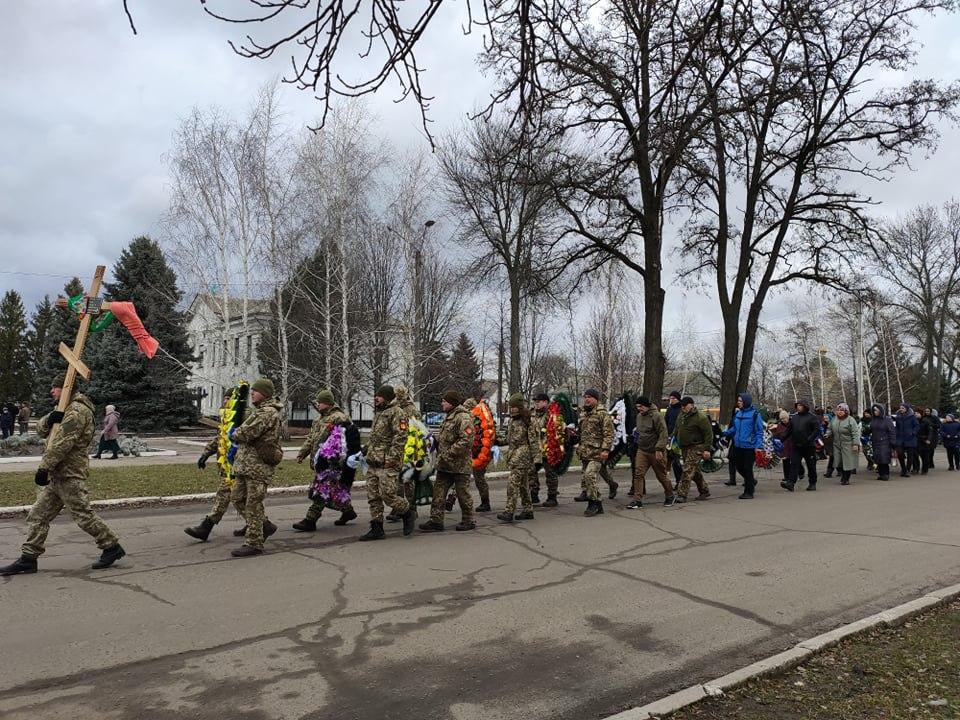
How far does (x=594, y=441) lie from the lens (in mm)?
10844

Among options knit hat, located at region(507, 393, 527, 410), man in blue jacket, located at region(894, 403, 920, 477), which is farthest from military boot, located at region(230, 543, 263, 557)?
man in blue jacket, located at region(894, 403, 920, 477)

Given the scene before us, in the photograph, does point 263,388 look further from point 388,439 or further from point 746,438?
point 746,438

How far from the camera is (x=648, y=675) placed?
446cm

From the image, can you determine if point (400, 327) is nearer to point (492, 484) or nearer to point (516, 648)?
point (492, 484)

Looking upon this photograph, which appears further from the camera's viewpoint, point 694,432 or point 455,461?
point 694,432

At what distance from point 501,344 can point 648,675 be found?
114 ft

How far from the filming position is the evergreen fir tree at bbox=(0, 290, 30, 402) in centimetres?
5544

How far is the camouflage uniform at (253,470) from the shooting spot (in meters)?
7.66

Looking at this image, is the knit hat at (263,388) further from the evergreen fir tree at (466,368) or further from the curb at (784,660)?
the evergreen fir tree at (466,368)

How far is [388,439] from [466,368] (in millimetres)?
33778

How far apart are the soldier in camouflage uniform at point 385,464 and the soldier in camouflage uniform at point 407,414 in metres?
0.21

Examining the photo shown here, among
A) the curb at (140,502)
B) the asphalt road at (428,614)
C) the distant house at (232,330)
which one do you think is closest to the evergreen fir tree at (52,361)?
the distant house at (232,330)

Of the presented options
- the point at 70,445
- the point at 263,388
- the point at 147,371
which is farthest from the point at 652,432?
the point at 147,371

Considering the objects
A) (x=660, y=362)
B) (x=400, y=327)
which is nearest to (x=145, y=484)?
(x=660, y=362)
